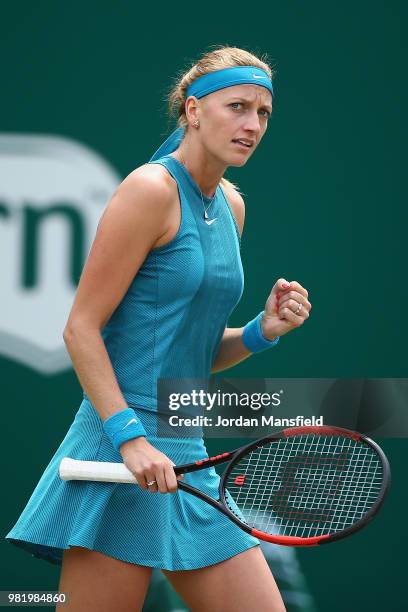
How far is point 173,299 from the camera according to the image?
2.36 m

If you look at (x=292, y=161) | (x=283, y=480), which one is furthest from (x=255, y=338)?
(x=292, y=161)

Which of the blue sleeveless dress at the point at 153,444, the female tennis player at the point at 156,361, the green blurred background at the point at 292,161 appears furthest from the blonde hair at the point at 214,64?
the green blurred background at the point at 292,161

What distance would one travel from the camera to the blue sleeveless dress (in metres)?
2.30

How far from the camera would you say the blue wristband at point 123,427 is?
2.21m

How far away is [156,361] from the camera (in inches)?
93.0

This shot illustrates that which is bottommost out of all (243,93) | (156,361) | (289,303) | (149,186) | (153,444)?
(153,444)

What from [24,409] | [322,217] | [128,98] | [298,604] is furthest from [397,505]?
[128,98]

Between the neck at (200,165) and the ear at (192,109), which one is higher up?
the ear at (192,109)

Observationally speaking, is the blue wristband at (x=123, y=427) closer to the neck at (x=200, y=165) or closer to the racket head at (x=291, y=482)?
the racket head at (x=291, y=482)

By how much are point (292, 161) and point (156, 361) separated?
172cm

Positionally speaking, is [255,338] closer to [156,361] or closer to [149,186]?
[156,361]

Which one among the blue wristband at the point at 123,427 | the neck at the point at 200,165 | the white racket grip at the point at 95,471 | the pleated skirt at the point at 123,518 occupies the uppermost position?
the neck at the point at 200,165

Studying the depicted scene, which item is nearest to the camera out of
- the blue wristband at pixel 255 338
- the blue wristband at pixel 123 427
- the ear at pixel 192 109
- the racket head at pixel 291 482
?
the blue wristband at pixel 123 427

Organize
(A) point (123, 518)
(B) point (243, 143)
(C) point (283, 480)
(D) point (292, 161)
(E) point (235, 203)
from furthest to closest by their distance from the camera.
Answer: (D) point (292, 161) → (E) point (235, 203) → (C) point (283, 480) → (B) point (243, 143) → (A) point (123, 518)
